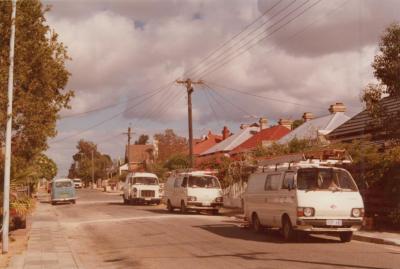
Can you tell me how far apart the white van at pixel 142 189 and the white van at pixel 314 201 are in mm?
23839

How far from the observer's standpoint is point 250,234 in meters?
18.0

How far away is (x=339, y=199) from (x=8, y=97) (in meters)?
8.52

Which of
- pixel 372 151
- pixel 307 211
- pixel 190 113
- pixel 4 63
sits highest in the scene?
pixel 190 113

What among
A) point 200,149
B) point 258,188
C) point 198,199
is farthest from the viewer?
point 200,149

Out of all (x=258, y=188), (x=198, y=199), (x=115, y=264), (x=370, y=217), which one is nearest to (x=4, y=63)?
(x=115, y=264)

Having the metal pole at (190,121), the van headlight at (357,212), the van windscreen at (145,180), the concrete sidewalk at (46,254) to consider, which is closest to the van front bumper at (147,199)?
the van windscreen at (145,180)

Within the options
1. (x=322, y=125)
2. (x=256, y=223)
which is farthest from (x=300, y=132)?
(x=256, y=223)

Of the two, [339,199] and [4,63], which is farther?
[339,199]

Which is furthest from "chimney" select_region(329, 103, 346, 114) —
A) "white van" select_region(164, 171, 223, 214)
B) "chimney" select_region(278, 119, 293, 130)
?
"white van" select_region(164, 171, 223, 214)

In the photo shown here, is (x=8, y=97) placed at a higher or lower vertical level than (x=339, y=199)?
higher

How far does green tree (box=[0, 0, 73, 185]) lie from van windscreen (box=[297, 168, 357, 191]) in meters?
6.90

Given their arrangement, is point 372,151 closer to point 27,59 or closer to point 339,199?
point 339,199

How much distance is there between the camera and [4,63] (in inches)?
565

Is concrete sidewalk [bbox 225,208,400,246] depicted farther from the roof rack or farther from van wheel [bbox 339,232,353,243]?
the roof rack
